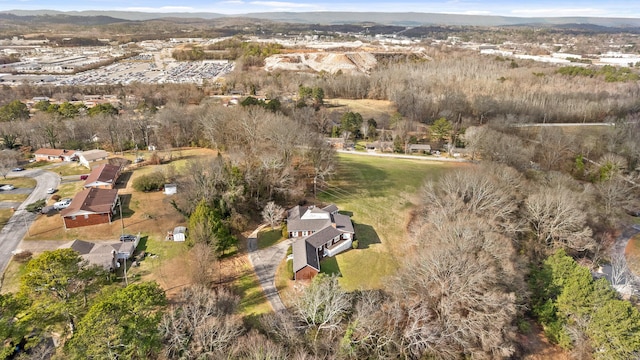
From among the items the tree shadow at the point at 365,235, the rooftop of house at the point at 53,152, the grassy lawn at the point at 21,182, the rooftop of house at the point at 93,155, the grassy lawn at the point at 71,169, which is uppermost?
the rooftop of house at the point at 93,155

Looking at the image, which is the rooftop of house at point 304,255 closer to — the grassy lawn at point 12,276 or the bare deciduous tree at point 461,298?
the bare deciduous tree at point 461,298

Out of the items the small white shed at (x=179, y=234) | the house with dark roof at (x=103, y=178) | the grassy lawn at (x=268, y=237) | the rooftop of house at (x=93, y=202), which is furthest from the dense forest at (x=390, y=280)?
the house with dark roof at (x=103, y=178)

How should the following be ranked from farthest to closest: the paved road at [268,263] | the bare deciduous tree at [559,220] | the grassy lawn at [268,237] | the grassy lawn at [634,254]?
the grassy lawn at [268,237] < the grassy lawn at [634,254] < the bare deciduous tree at [559,220] < the paved road at [268,263]

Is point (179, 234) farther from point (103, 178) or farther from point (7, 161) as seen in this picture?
point (7, 161)

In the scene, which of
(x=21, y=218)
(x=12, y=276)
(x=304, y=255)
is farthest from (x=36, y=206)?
(x=304, y=255)

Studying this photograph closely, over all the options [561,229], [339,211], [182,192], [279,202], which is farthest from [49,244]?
[561,229]

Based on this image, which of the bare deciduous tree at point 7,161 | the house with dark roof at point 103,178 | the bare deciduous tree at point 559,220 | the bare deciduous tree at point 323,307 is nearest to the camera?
the bare deciduous tree at point 323,307
